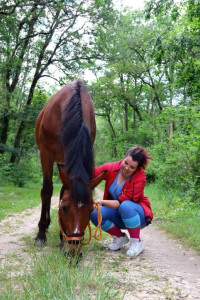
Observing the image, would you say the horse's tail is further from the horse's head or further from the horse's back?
the horse's back

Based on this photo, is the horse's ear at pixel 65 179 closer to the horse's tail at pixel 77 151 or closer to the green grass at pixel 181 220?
the horse's tail at pixel 77 151

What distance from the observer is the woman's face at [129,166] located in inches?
140

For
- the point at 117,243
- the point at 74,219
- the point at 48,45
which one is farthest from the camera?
the point at 48,45

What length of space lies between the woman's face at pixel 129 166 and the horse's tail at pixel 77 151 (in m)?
0.68

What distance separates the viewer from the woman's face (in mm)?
3562

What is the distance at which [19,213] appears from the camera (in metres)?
7.23

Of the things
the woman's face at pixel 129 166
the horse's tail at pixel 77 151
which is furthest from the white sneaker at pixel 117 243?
the horse's tail at pixel 77 151

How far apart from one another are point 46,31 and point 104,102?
35.1 ft

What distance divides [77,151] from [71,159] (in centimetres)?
11

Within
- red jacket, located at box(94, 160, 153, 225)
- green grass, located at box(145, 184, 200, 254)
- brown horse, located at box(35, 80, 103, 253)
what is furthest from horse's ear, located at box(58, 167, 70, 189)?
green grass, located at box(145, 184, 200, 254)

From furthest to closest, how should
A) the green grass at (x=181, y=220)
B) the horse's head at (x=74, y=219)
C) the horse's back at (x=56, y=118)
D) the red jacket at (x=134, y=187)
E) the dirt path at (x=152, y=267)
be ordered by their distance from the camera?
the green grass at (x=181, y=220), the horse's back at (x=56, y=118), the red jacket at (x=134, y=187), the horse's head at (x=74, y=219), the dirt path at (x=152, y=267)

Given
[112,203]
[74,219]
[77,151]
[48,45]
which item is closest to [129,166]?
[112,203]

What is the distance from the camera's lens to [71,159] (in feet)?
9.73

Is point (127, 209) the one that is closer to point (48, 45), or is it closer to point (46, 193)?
point (46, 193)
